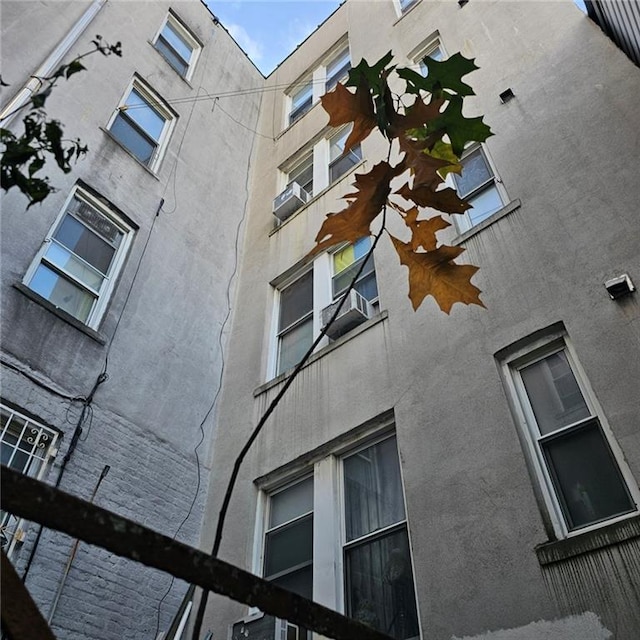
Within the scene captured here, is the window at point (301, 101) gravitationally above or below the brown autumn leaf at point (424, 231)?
above

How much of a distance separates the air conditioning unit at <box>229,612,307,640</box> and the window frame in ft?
21.4

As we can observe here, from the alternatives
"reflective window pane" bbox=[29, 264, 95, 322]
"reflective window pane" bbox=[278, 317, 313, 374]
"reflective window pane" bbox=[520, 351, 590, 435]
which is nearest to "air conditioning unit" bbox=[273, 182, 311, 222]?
"reflective window pane" bbox=[278, 317, 313, 374]

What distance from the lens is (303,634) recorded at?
16.0 feet

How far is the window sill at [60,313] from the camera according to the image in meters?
6.02

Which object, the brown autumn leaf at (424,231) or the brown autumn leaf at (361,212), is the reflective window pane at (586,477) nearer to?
the brown autumn leaf at (424,231)

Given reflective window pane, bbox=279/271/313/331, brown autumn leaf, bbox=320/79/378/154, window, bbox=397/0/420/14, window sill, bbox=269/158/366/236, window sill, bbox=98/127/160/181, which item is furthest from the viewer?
window, bbox=397/0/420/14

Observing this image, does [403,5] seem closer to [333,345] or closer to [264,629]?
[333,345]

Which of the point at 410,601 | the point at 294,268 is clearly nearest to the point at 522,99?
the point at 294,268

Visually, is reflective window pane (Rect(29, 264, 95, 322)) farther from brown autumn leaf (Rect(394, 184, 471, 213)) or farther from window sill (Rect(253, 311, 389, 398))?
brown autumn leaf (Rect(394, 184, 471, 213))

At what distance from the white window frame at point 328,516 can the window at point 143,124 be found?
18.4 ft

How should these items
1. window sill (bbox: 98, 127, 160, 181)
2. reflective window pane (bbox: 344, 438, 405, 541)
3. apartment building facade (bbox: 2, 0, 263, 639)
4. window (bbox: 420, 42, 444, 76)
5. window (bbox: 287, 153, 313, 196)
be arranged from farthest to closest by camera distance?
window (bbox: 287, 153, 313, 196)
window (bbox: 420, 42, 444, 76)
window sill (bbox: 98, 127, 160, 181)
apartment building facade (bbox: 2, 0, 263, 639)
reflective window pane (bbox: 344, 438, 405, 541)

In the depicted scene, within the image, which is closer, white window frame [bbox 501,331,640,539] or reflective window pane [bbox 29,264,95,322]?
white window frame [bbox 501,331,640,539]

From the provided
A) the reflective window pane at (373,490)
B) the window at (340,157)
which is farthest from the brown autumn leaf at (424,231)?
the window at (340,157)

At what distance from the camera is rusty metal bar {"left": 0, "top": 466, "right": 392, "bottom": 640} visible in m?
1.45
